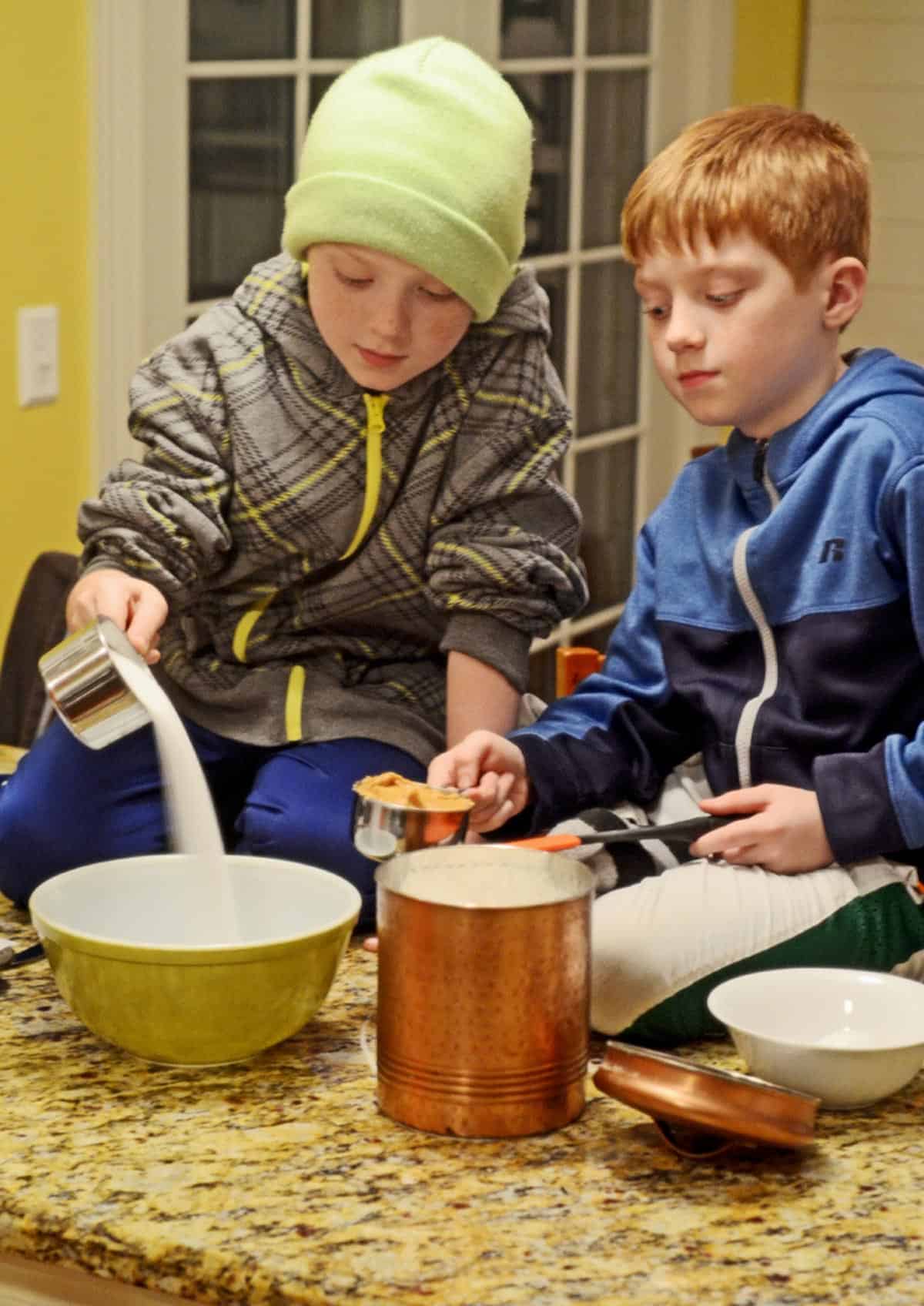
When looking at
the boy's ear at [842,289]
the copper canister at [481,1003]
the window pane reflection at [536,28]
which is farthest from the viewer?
the window pane reflection at [536,28]

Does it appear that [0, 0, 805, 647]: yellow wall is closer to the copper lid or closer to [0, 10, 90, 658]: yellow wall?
[0, 10, 90, 658]: yellow wall

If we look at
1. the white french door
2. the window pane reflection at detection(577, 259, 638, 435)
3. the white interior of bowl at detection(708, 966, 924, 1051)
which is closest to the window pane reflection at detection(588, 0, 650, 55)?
the white french door

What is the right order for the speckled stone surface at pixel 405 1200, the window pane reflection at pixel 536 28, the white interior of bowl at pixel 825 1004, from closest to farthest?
the speckled stone surface at pixel 405 1200, the white interior of bowl at pixel 825 1004, the window pane reflection at pixel 536 28

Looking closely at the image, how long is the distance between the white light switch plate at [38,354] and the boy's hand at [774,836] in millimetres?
1263

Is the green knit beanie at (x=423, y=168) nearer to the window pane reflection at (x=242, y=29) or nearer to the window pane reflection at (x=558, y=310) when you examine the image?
the window pane reflection at (x=242, y=29)

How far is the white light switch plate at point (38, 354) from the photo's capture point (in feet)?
7.64

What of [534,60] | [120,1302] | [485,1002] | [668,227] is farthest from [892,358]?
[534,60]

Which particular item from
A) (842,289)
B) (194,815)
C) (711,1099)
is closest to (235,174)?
(842,289)

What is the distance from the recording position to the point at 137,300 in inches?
96.5

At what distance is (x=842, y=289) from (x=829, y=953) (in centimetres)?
50

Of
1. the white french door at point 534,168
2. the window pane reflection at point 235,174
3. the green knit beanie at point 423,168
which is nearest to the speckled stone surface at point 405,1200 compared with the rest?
the green knit beanie at point 423,168

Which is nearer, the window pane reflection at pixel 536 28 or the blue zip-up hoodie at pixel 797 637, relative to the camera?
the blue zip-up hoodie at pixel 797 637

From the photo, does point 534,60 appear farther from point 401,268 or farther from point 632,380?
point 401,268

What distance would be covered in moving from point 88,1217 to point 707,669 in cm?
71
